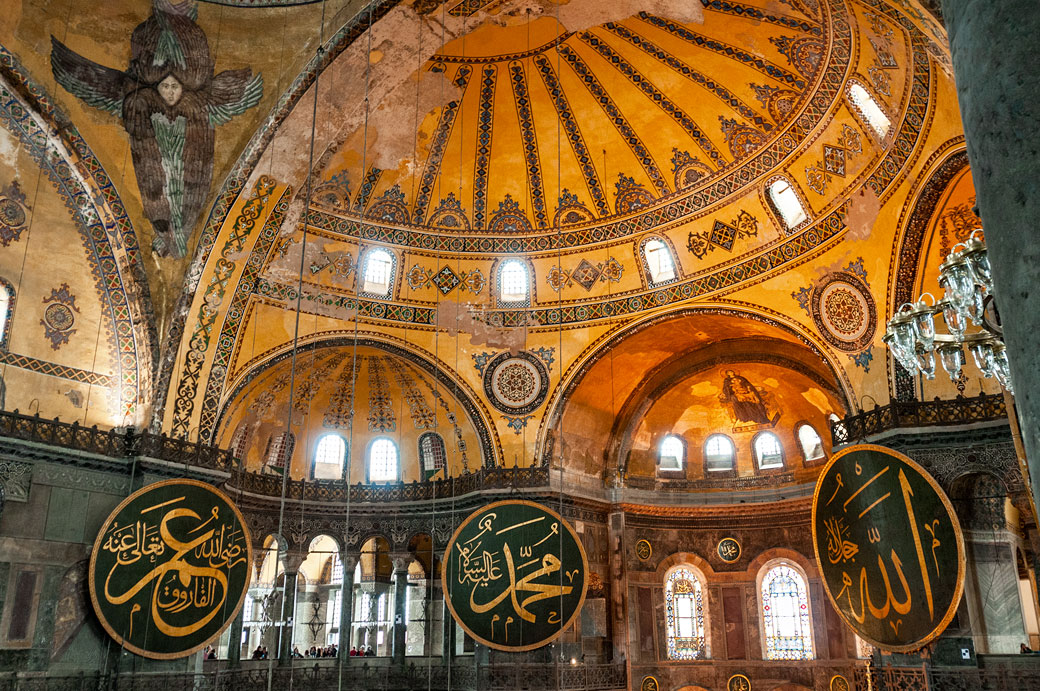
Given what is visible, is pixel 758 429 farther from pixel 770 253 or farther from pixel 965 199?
pixel 965 199

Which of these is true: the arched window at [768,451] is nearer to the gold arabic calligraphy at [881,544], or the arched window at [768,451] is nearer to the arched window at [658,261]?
the arched window at [658,261]

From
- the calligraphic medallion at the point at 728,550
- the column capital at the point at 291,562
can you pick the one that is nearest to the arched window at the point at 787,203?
the calligraphic medallion at the point at 728,550

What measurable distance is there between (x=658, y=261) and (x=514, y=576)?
6047 mm

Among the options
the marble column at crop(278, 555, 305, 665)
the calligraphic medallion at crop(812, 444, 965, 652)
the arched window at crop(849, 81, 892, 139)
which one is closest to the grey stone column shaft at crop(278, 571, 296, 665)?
the marble column at crop(278, 555, 305, 665)

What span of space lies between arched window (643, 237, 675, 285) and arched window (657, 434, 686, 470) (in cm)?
439

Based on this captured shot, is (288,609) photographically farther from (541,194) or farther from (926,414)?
(926,414)

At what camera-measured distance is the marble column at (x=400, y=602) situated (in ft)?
52.6

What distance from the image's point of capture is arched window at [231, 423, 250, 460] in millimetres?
14806

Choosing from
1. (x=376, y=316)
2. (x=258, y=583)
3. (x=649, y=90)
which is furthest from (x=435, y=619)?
A: (x=649, y=90)

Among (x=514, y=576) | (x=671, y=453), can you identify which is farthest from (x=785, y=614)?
(x=514, y=576)

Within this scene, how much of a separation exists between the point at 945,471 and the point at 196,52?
457 inches

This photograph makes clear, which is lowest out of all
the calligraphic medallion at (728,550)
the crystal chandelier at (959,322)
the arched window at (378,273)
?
the calligraphic medallion at (728,550)

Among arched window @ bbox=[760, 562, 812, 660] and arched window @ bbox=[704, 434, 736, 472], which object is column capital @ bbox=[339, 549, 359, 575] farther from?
arched window @ bbox=[760, 562, 812, 660]

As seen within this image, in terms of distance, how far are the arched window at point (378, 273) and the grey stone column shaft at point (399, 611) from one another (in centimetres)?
565
